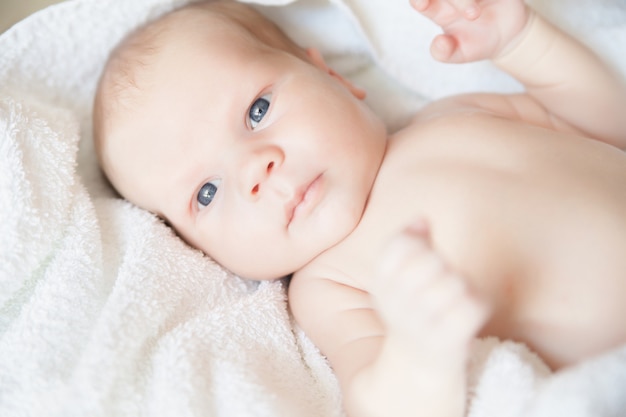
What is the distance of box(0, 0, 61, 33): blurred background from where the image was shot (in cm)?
143

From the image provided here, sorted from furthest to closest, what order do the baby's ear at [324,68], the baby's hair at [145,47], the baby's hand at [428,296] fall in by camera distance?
the baby's ear at [324,68], the baby's hair at [145,47], the baby's hand at [428,296]

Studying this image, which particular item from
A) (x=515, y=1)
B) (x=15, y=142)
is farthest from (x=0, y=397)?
(x=515, y=1)

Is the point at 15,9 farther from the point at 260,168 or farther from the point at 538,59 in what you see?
the point at 538,59

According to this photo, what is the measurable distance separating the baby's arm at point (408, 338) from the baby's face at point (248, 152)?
0.16 metres

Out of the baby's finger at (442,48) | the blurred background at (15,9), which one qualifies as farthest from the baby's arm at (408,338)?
the blurred background at (15,9)

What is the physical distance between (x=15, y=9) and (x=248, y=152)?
637 mm

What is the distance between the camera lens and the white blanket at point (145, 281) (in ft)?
Result: 3.10

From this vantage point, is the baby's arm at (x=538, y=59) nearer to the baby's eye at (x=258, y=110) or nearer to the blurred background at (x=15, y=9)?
the baby's eye at (x=258, y=110)

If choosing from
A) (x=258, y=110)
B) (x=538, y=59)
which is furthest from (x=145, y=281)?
(x=538, y=59)

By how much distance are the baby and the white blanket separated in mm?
58

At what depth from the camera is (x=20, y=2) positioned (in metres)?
1.44

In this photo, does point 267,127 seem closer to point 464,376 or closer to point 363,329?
point 363,329

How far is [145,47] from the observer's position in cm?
124

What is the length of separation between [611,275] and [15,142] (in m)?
0.90
